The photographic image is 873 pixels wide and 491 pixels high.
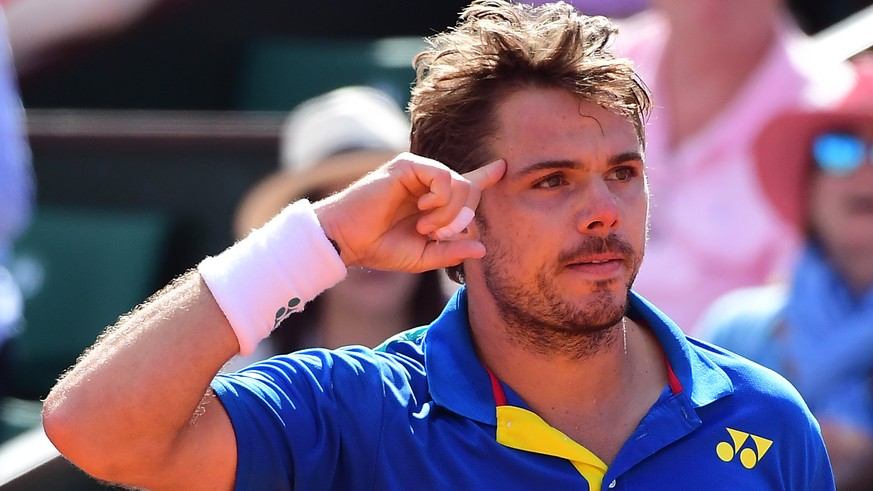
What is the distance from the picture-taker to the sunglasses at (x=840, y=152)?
400 centimetres

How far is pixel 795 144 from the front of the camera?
4.25 metres

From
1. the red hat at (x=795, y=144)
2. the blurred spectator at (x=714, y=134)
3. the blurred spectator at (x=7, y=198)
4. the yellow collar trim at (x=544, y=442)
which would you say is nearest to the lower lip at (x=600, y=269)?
the yellow collar trim at (x=544, y=442)

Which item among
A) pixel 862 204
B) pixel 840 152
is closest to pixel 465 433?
pixel 862 204

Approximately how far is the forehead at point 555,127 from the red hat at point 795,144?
5.95 feet

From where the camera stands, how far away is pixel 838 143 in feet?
13.4

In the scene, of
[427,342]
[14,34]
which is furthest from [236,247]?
[14,34]

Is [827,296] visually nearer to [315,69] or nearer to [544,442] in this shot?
[544,442]

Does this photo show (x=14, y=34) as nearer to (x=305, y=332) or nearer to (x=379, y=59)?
(x=379, y=59)

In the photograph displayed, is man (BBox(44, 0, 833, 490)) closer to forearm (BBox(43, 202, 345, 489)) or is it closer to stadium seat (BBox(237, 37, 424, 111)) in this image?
forearm (BBox(43, 202, 345, 489))

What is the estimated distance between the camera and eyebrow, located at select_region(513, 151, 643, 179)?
2.41 meters

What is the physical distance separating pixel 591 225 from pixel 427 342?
0.34 metres

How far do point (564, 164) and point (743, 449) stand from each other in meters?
0.54

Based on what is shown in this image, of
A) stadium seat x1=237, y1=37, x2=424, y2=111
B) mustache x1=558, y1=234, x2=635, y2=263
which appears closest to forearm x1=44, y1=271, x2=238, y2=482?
mustache x1=558, y1=234, x2=635, y2=263

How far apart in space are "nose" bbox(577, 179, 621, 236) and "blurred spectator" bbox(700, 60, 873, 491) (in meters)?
1.67
